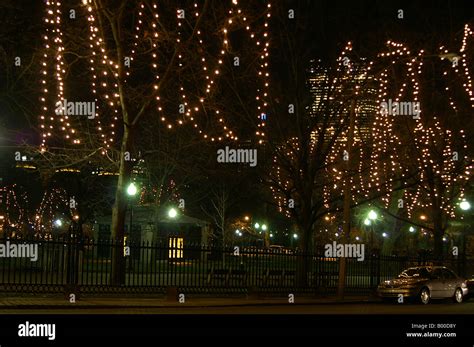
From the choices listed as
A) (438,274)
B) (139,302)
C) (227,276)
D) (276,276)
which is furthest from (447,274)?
(139,302)

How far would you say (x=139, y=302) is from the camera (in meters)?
20.8

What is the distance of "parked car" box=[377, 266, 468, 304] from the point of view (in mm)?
25344

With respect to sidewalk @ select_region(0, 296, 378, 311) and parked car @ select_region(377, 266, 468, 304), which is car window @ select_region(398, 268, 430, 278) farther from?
sidewalk @ select_region(0, 296, 378, 311)

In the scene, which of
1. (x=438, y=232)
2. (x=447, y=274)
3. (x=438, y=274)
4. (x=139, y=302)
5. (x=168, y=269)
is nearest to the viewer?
(x=139, y=302)

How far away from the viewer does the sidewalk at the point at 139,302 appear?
1877 centimetres

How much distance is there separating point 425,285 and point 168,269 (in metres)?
9.75

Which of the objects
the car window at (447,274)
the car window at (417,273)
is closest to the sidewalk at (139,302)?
the car window at (417,273)

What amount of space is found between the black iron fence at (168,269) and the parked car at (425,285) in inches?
114

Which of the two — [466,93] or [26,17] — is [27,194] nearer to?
[26,17]

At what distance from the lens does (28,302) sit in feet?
62.3

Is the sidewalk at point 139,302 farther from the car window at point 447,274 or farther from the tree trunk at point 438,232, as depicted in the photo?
the tree trunk at point 438,232

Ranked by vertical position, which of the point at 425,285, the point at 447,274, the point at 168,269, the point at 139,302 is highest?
the point at 168,269

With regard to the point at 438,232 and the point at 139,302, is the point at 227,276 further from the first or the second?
the point at 438,232

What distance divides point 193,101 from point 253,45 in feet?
10.8
